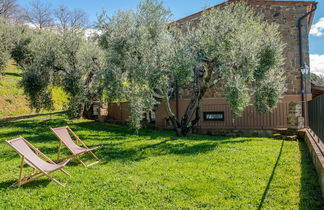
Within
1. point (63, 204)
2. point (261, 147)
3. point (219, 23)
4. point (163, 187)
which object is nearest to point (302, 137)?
point (261, 147)

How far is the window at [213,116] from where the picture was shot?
13184mm

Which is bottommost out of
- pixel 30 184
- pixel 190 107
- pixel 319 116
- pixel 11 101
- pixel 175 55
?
pixel 30 184

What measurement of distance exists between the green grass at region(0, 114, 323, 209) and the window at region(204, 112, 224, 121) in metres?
4.89

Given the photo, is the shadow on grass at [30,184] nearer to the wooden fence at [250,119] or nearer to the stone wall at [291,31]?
the wooden fence at [250,119]

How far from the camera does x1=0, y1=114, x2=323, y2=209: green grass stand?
13.8ft

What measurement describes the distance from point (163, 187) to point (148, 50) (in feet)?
18.3

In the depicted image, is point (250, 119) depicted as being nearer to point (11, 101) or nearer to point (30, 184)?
point (30, 184)

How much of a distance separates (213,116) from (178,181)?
28.0ft

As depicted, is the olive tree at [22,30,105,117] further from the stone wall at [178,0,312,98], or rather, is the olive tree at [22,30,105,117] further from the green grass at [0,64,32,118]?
the stone wall at [178,0,312,98]

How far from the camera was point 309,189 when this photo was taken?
464cm

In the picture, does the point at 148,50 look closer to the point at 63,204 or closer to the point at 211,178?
the point at 211,178

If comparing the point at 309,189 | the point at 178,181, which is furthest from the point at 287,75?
the point at 178,181

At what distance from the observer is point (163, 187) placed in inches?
191

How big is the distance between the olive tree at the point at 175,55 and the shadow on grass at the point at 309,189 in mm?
3784
